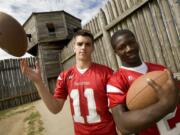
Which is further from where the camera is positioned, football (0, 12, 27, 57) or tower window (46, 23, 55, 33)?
tower window (46, 23, 55, 33)

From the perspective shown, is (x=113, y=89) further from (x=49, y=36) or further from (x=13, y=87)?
(x=49, y=36)

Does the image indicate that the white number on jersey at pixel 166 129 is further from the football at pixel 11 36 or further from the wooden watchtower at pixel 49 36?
the wooden watchtower at pixel 49 36

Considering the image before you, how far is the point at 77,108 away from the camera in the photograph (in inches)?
111

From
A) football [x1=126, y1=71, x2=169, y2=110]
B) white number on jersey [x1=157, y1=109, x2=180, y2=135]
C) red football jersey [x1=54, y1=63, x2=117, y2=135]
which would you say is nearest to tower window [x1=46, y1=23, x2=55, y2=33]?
red football jersey [x1=54, y1=63, x2=117, y2=135]

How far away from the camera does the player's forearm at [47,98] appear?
9.53ft

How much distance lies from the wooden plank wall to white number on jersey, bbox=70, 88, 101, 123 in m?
1.94

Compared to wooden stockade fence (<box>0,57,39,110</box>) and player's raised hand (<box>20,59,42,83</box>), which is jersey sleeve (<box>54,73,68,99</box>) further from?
wooden stockade fence (<box>0,57,39,110</box>)

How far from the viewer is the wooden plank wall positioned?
13.0ft

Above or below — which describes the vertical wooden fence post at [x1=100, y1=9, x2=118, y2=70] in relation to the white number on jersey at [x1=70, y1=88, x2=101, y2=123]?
above

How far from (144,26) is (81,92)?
2.39 meters

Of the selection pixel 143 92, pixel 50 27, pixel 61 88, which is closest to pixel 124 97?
pixel 143 92

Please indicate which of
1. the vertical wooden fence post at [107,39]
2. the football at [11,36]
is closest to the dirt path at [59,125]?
the vertical wooden fence post at [107,39]

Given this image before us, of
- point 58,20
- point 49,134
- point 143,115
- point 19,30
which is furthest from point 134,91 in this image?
point 58,20

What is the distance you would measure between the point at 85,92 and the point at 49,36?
50.0 feet
